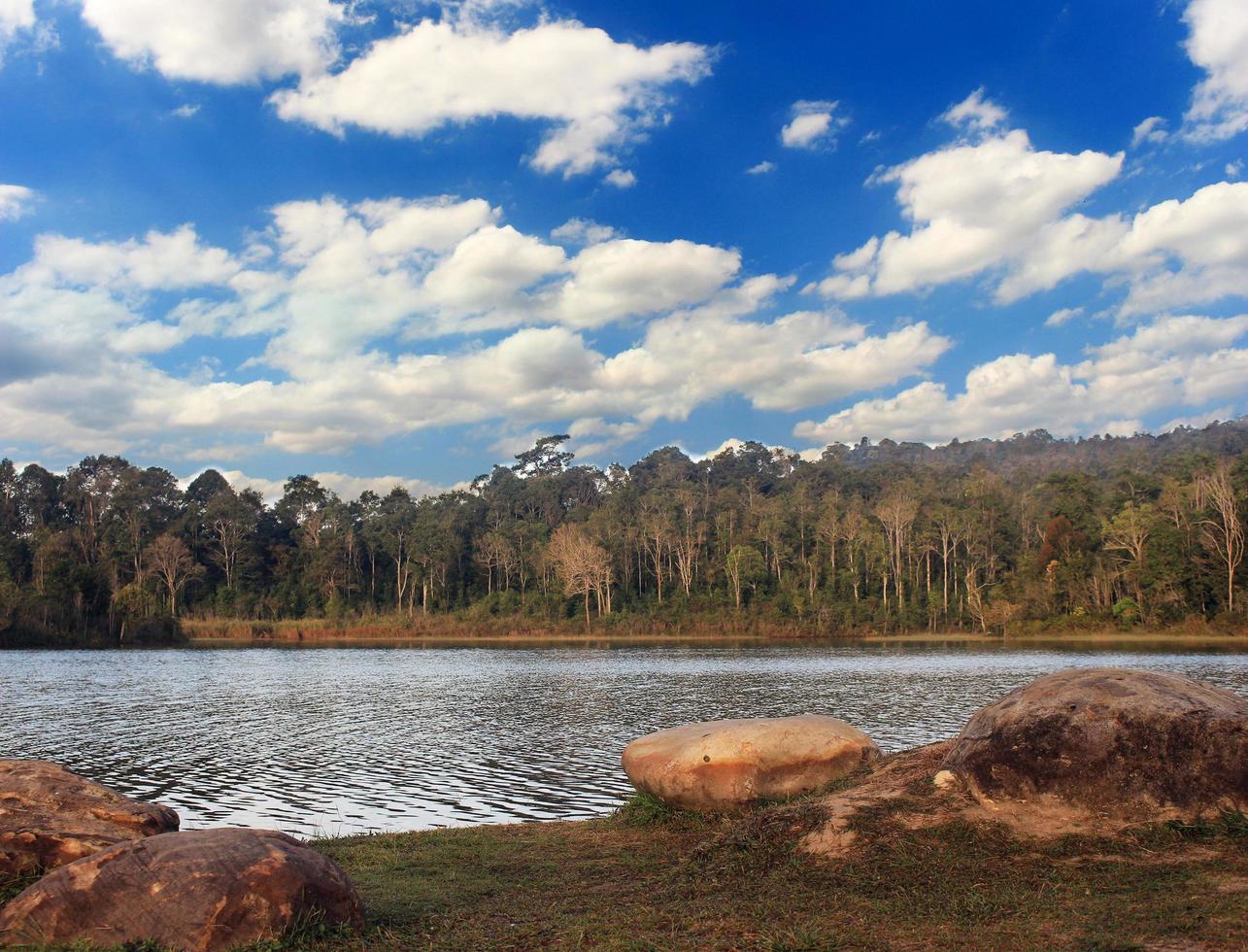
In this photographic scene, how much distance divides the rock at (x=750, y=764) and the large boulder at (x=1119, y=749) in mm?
2775

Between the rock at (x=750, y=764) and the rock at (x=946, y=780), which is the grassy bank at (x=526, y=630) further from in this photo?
the rock at (x=946, y=780)

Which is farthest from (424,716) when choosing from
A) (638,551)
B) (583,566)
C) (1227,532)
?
(638,551)

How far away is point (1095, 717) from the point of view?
9359mm

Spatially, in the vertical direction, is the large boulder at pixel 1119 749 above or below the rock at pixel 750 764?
above

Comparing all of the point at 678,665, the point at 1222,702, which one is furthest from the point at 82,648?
the point at 1222,702

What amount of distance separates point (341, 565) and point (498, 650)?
159 feet

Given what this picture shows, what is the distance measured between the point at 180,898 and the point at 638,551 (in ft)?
367

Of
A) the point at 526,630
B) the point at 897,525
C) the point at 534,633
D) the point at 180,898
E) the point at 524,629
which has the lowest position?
the point at 534,633

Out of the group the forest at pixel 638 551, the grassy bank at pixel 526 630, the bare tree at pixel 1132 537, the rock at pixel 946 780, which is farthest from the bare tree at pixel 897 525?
the rock at pixel 946 780

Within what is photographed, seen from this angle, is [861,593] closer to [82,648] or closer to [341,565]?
[341,565]

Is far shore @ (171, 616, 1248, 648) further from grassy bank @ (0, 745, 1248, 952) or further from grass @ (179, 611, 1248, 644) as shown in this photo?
grassy bank @ (0, 745, 1248, 952)

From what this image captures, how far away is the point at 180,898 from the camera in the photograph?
711cm

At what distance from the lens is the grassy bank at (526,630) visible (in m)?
94.6

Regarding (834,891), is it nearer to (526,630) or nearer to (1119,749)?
(1119,749)
